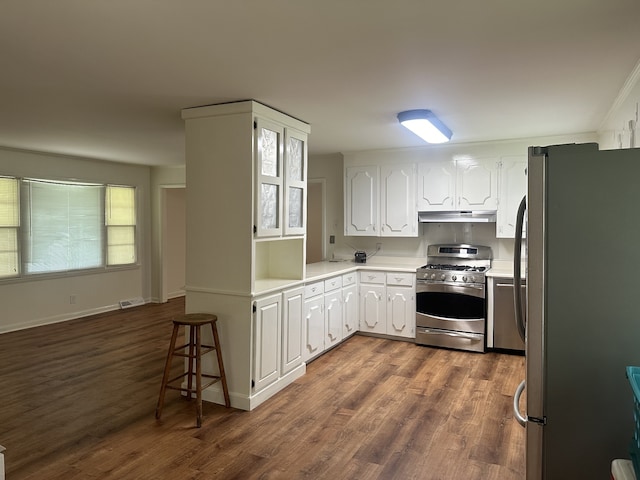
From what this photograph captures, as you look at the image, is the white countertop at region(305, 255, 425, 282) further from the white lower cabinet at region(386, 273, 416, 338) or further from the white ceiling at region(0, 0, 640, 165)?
the white ceiling at region(0, 0, 640, 165)

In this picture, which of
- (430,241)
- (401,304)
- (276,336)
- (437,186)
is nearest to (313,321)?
(276,336)

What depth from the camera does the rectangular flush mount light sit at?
370cm

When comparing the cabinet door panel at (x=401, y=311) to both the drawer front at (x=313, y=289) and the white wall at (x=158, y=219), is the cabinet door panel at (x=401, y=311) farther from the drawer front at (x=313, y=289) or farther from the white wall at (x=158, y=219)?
the white wall at (x=158, y=219)

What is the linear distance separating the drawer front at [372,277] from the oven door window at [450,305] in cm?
47

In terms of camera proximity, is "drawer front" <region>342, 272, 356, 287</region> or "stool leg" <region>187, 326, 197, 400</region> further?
"drawer front" <region>342, 272, 356, 287</region>

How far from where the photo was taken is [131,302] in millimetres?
7371

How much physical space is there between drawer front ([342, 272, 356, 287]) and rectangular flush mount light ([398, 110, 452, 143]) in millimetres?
1748

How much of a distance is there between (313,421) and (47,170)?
510 cm

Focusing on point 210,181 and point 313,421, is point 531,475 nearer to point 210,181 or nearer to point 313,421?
point 313,421

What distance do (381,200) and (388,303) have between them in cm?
126

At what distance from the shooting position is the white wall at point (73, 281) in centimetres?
579

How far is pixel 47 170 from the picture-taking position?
6.14 meters

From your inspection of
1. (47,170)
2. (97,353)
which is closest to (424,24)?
(97,353)

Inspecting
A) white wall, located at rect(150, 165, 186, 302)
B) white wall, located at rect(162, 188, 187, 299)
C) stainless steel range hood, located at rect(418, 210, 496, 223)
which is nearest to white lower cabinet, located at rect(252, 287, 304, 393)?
stainless steel range hood, located at rect(418, 210, 496, 223)
